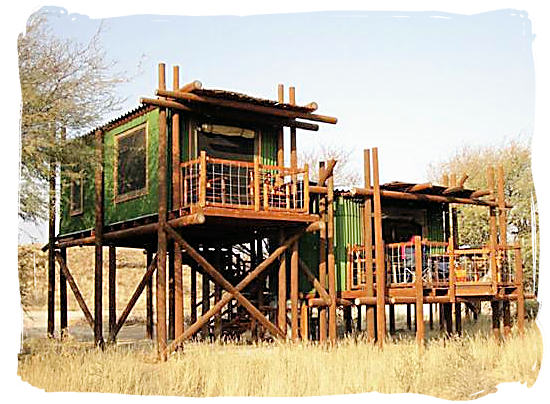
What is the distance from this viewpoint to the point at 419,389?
10562 millimetres

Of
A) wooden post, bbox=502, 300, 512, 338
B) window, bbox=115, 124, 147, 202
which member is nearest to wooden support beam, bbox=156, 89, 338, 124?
window, bbox=115, 124, 147, 202

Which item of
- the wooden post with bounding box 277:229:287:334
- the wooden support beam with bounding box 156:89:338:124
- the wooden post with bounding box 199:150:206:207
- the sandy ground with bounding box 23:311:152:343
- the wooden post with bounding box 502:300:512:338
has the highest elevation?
the wooden support beam with bounding box 156:89:338:124

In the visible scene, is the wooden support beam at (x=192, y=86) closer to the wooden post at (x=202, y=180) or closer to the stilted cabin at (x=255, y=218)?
the stilted cabin at (x=255, y=218)

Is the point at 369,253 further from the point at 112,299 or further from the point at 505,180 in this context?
the point at 505,180

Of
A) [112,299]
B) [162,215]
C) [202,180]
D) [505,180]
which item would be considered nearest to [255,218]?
[202,180]

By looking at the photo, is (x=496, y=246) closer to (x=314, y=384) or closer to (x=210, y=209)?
(x=210, y=209)

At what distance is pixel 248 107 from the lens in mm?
17047

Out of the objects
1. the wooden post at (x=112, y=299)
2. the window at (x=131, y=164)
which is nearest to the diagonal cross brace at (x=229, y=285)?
the window at (x=131, y=164)

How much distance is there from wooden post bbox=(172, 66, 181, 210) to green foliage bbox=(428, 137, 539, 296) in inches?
471

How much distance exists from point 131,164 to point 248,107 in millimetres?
3137

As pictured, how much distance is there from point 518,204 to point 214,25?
66.8 feet

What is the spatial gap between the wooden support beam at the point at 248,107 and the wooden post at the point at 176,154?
404 mm

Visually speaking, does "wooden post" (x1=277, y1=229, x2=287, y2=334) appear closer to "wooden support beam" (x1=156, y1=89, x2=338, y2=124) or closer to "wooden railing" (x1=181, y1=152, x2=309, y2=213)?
A: "wooden railing" (x1=181, y1=152, x2=309, y2=213)

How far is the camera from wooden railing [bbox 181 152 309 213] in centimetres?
1584
